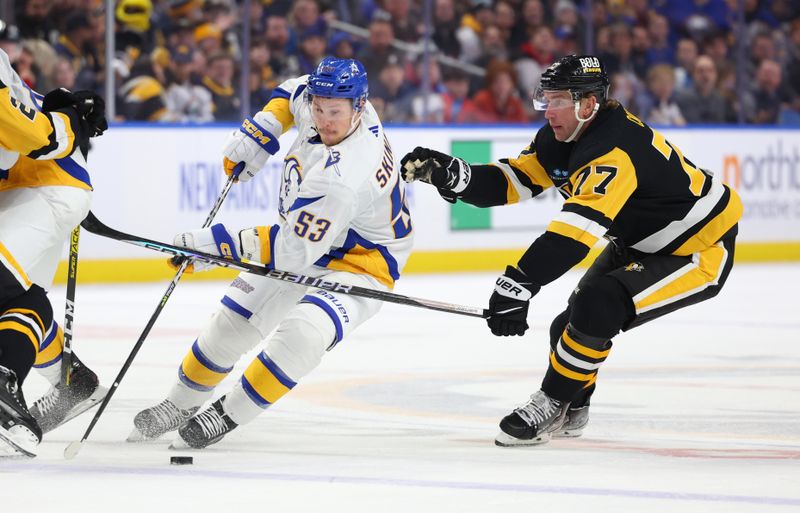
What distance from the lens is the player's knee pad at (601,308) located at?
391 cm

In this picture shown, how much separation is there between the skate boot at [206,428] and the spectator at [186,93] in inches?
193

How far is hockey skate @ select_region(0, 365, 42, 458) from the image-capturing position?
3.35 meters

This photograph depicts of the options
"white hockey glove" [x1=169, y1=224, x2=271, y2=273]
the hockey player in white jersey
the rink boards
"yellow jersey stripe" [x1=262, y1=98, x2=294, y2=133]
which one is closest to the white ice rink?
the hockey player in white jersey

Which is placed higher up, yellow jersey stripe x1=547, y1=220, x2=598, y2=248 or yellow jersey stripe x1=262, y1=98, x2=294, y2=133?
yellow jersey stripe x1=262, y1=98, x2=294, y2=133

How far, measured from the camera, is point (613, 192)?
149 inches

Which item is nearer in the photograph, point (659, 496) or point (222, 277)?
point (659, 496)

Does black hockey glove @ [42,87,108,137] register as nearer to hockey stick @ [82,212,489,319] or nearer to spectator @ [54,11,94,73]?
hockey stick @ [82,212,489,319]

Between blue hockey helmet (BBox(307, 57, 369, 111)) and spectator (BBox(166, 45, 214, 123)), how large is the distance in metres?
4.65

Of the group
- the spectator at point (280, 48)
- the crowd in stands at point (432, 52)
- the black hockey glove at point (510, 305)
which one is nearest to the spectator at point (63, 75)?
the crowd in stands at point (432, 52)

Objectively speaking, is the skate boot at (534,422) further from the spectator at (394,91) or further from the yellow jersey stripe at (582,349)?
the spectator at (394,91)

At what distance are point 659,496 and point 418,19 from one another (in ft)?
21.7

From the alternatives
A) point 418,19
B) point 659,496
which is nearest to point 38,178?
point 659,496

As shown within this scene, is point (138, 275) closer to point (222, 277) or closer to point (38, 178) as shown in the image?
point (222, 277)

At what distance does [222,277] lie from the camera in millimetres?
8836
